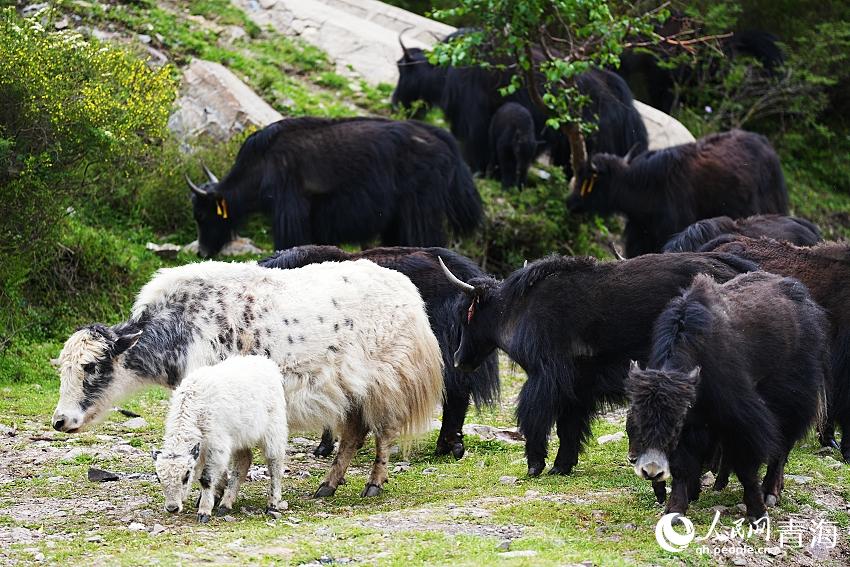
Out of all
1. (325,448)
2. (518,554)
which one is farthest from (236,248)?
(518,554)

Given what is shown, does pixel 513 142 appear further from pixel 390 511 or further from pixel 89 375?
pixel 390 511

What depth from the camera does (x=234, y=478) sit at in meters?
6.14

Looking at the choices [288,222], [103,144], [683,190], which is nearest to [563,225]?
[683,190]

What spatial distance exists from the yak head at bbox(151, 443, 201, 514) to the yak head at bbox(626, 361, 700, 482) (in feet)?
6.85

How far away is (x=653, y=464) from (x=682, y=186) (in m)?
7.88

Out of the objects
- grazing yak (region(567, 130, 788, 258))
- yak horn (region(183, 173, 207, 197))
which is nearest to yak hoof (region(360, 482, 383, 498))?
yak horn (region(183, 173, 207, 197))

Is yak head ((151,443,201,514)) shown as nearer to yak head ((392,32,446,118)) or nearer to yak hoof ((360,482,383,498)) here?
yak hoof ((360,482,383,498))

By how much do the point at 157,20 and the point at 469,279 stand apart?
10051 mm

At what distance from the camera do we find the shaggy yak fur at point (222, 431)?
5.80 metres

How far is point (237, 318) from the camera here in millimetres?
6691

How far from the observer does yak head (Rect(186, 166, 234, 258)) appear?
1235 cm

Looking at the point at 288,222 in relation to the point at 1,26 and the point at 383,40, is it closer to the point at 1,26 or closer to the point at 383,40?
the point at 1,26

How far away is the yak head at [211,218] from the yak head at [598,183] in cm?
400

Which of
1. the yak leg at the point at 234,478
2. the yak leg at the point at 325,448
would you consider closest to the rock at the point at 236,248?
the yak leg at the point at 325,448
